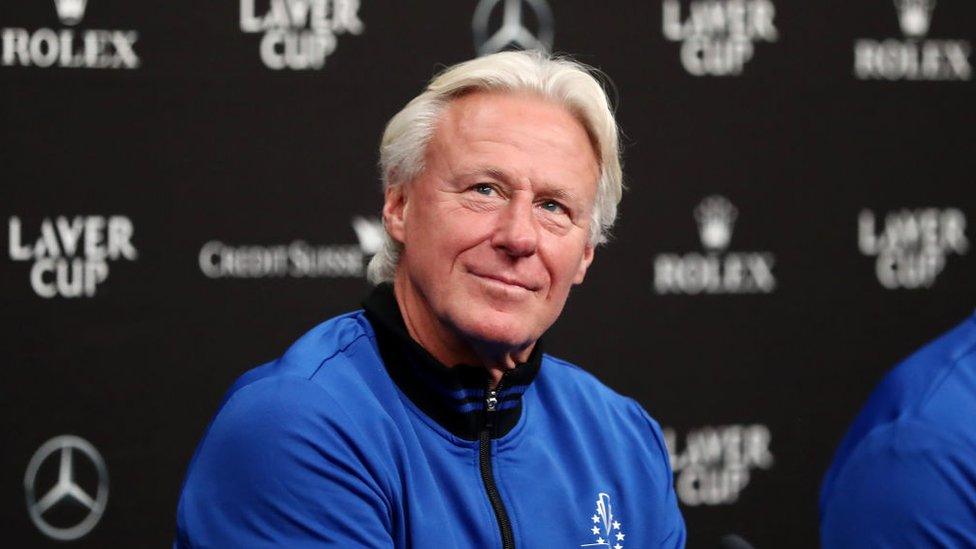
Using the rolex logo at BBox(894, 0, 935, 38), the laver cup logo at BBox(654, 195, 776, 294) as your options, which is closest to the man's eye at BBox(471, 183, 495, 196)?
the laver cup logo at BBox(654, 195, 776, 294)

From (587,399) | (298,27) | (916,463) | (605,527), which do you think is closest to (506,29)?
(298,27)

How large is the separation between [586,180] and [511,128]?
0.43 feet

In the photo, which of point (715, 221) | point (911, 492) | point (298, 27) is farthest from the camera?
point (715, 221)

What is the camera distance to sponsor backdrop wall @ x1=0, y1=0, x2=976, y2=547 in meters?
2.61

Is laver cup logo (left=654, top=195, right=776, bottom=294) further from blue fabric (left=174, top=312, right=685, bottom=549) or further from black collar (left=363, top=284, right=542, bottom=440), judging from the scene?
black collar (left=363, top=284, right=542, bottom=440)

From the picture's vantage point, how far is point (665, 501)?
6.52 ft

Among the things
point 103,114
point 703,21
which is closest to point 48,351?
point 103,114

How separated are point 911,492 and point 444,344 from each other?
1.99 ft

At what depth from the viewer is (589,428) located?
2.00m

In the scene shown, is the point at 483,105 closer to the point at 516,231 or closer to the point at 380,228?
the point at 516,231

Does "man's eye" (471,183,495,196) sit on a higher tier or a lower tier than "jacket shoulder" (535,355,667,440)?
higher

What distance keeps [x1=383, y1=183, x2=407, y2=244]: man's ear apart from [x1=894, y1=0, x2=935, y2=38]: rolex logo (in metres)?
1.56

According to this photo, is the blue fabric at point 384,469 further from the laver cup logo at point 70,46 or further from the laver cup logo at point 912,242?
the laver cup logo at point 912,242

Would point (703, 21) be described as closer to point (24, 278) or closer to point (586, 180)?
point (586, 180)
